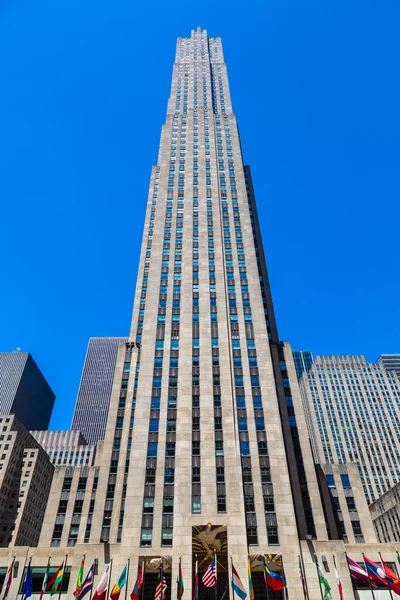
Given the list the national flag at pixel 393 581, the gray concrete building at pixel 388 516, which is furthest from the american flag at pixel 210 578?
the gray concrete building at pixel 388 516

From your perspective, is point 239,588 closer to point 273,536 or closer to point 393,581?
point 273,536

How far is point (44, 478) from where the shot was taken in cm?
16050

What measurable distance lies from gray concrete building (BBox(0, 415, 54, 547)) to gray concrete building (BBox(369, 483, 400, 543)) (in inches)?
4314

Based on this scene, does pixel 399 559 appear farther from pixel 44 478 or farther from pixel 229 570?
pixel 44 478

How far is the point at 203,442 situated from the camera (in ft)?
228

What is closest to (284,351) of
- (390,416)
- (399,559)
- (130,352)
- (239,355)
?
(239,355)

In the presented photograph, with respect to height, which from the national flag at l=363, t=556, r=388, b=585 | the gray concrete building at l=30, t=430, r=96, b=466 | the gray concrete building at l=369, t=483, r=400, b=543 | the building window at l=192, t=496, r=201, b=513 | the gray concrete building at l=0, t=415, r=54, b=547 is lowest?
the national flag at l=363, t=556, r=388, b=585

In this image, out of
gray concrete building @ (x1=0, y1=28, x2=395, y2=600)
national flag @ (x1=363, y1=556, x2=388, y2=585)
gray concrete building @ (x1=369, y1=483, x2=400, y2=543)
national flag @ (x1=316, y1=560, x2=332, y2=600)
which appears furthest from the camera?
gray concrete building @ (x1=369, y1=483, x2=400, y2=543)

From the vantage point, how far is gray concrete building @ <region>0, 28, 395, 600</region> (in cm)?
6016

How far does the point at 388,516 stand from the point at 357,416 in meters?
61.2

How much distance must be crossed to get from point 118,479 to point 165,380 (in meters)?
19.3

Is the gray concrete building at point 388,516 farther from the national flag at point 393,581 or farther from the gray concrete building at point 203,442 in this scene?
the national flag at point 393,581

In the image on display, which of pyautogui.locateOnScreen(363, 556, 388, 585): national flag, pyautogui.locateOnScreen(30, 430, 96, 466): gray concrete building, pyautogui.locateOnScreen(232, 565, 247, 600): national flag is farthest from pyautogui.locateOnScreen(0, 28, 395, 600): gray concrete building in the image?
pyautogui.locateOnScreen(30, 430, 96, 466): gray concrete building

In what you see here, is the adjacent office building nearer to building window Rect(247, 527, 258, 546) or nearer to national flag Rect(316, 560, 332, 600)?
building window Rect(247, 527, 258, 546)
